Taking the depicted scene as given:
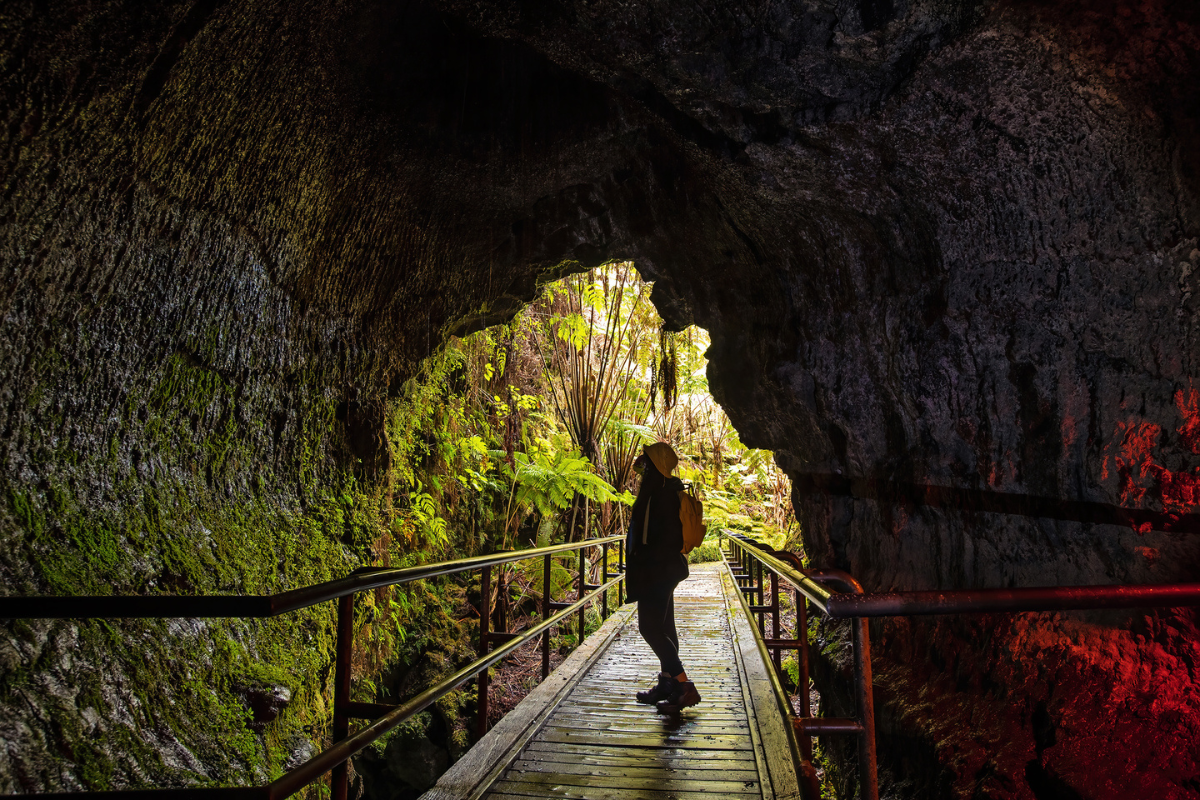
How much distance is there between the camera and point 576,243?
265 inches

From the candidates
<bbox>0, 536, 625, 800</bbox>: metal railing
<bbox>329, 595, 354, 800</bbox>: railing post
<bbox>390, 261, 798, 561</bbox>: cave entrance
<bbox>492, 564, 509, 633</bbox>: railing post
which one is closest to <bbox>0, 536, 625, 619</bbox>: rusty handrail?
<bbox>0, 536, 625, 800</bbox>: metal railing

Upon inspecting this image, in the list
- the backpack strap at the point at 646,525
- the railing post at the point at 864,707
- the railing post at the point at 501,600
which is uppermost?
the backpack strap at the point at 646,525

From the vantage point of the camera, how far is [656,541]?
166 inches

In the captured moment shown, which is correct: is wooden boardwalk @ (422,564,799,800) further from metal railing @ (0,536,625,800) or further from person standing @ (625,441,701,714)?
metal railing @ (0,536,625,800)

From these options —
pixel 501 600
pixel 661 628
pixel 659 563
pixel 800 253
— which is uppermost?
pixel 800 253

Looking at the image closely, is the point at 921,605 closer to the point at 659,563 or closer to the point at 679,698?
the point at 659,563

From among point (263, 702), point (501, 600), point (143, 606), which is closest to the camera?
point (143, 606)

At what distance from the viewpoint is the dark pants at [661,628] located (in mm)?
4145

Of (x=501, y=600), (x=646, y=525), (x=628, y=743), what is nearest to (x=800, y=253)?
(x=646, y=525)

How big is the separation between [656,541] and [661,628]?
22.6 inches

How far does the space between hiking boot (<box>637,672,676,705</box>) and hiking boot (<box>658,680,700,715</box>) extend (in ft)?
0.13

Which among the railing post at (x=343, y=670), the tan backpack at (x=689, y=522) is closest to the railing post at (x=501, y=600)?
the tan backpack at (x=689, y=522)

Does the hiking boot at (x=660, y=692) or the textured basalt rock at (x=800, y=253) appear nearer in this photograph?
the textured basalt rock at (x=800, y=253)

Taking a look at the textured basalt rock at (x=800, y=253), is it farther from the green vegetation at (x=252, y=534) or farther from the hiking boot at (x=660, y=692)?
the hiking boot at (x=660, y=692)
